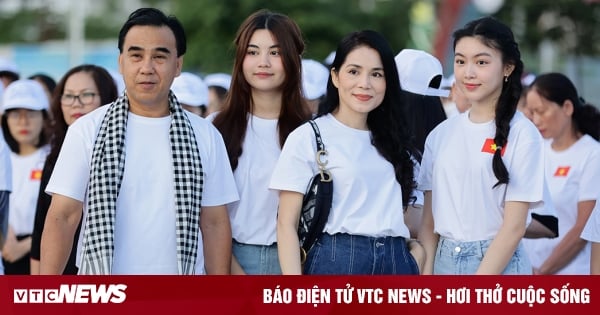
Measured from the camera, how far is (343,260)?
202 inches

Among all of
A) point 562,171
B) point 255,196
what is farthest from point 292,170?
point 562,171

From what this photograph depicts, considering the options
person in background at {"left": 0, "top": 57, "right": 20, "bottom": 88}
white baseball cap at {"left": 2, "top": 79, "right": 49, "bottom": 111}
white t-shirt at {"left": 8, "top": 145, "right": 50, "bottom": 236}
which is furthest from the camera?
person in background at {"left": 0, "top": 57, "right": 20, "bottom": 88}

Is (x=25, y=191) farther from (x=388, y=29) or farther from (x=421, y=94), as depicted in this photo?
(x=388, y=29)

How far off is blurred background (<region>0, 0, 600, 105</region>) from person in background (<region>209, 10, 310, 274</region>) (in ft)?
42.8

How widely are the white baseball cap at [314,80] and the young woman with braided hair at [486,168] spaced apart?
83.9 inches

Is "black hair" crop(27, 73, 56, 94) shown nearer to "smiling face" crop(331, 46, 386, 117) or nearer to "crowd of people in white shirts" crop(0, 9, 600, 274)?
"crowd of people in white shirts" crop(0, 9, 600, 274)

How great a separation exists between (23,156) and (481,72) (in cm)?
419

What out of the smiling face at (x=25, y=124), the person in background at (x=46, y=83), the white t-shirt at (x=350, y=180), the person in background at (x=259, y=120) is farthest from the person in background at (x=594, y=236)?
the person in background at (x=46, y=83)

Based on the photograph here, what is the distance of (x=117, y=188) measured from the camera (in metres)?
4.95

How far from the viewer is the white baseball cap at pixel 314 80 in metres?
7.62

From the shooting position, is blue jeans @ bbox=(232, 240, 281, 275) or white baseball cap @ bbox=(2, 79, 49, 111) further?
white baseball cap @ bbox=(2, 79, 49, 111)

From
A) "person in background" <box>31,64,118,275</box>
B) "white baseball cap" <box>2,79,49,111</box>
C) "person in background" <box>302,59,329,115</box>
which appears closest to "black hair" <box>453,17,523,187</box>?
"person in background" <box>302,59,329,115</box>

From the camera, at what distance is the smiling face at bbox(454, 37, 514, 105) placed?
17.6 ft

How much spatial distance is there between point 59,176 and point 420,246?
1650mm
